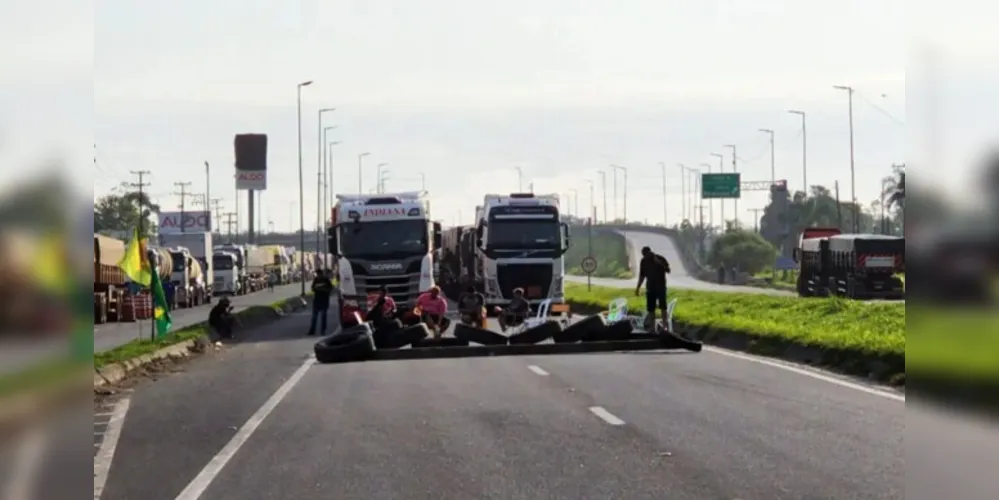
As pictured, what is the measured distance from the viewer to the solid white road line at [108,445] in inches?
424

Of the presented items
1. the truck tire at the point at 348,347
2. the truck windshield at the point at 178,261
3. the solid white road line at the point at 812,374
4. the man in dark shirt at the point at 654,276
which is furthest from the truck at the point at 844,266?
the truck tire at the point at 348,347

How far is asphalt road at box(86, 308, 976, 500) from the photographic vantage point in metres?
10.1

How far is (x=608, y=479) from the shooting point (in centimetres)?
1045

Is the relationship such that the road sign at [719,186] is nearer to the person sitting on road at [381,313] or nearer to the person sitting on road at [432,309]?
the person sitting on road at [432,309]

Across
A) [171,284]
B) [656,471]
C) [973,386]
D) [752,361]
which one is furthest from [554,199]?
[973,386]

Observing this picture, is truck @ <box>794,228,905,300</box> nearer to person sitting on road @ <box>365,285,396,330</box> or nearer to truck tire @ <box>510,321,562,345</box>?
person sitting on road @ <box>365,285,396,330</box>

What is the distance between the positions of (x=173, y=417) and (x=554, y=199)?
97.7 ft

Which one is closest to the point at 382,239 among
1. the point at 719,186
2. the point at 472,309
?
the point at 472,309

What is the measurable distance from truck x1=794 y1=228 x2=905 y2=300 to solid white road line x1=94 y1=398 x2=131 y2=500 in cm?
3830

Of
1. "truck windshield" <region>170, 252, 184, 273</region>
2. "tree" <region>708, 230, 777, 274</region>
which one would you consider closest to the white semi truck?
"truck windshield" <region>170, 252, 184, 273</region>

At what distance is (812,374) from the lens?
2092cm

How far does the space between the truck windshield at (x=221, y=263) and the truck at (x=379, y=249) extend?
51.6m

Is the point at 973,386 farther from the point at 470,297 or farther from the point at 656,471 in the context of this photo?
the point at 470,297

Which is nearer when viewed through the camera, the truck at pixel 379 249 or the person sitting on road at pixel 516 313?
the person sitting on road at pixel 516 313
